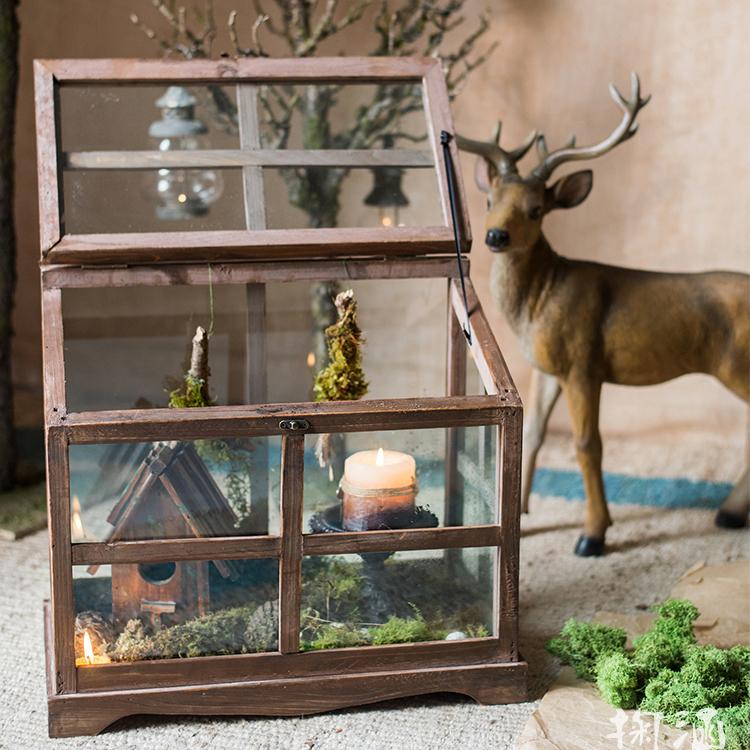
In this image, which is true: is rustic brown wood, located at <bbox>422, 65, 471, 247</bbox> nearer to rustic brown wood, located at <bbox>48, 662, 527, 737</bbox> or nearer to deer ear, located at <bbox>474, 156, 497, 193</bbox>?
deer ear, located at <bbox>474, 156, 497, 193</bbox>

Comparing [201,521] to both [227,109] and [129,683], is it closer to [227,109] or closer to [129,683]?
[129,683]

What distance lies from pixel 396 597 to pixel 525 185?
1405 millimetres

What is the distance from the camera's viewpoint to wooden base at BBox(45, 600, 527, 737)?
2.45 m

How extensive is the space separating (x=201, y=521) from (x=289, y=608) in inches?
10.5

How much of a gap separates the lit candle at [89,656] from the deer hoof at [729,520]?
7.30 feet

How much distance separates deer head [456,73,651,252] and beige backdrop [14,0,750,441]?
1.05 m

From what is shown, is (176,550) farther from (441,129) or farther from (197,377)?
(441,129)

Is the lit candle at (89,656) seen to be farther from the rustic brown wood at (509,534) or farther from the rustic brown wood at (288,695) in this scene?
the rustic brown wood at (509,534)

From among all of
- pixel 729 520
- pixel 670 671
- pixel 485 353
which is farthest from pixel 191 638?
pixel 729 520

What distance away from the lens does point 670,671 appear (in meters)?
2.60

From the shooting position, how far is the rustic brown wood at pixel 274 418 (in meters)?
2.34

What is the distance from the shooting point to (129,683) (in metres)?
2.47

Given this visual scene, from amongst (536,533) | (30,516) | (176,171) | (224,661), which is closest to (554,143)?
(536,533)

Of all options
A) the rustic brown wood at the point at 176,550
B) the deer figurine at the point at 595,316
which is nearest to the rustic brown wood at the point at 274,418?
the rustic brown wood at the point at 176,550
